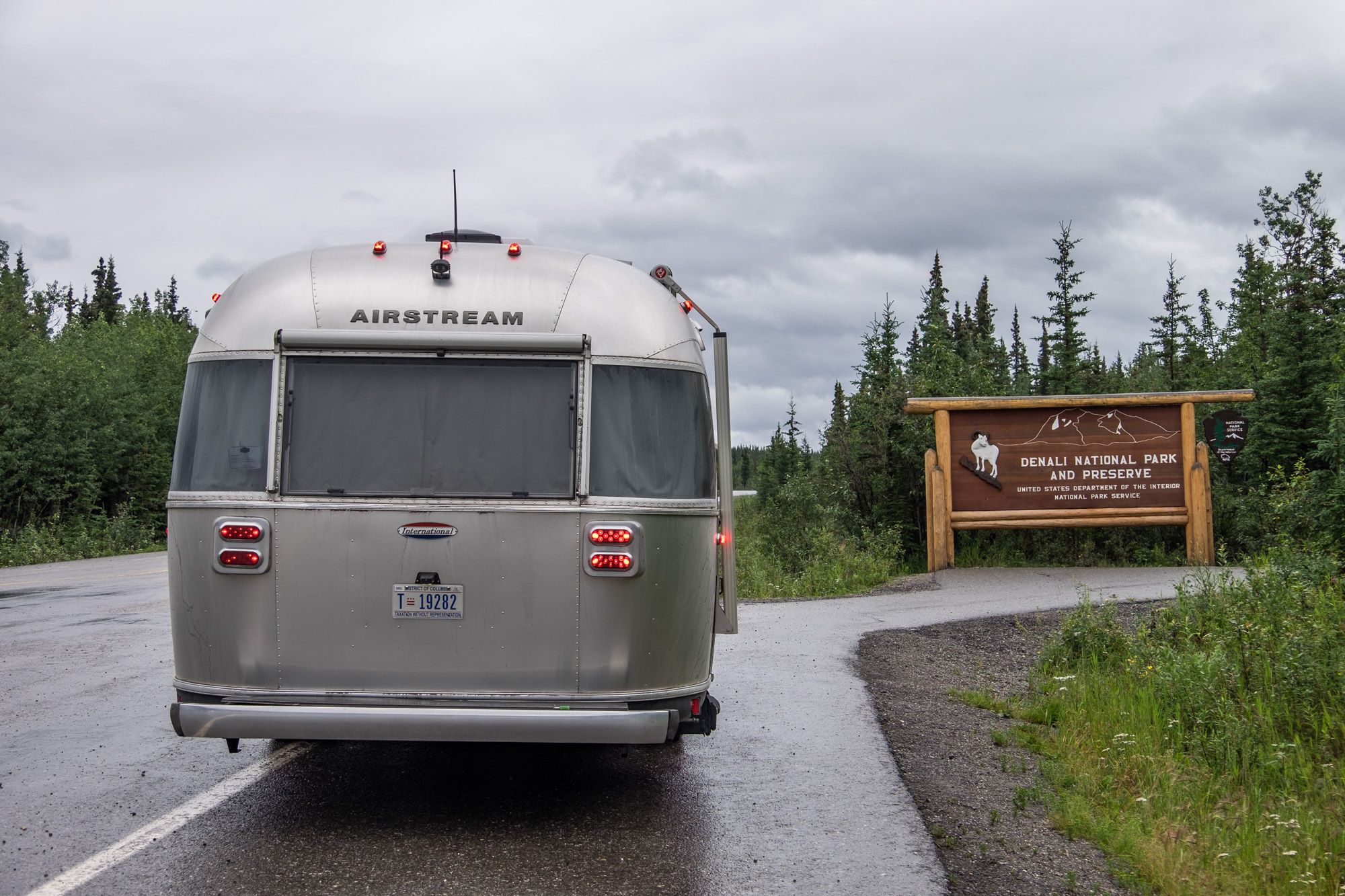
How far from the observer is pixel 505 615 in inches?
192

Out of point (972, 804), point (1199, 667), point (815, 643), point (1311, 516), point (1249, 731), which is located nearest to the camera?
point (972, 804)

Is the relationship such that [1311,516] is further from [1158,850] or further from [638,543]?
[638,543]

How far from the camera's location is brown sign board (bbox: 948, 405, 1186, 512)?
16219 mm

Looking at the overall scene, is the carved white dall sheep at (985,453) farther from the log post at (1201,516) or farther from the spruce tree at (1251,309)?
the spruce tree at (1251,309)

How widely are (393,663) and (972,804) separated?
3000mm

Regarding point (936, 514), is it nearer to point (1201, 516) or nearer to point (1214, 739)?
point (1201, 516)

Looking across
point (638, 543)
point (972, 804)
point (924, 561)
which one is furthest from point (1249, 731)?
point (924, 561)

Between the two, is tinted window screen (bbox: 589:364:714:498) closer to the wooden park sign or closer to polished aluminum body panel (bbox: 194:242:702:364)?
polished aluminum body panel (bbox: 194:242:702:364)

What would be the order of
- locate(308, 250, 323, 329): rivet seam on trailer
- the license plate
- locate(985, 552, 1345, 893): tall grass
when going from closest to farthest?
locate(985, 552, 1345, 893): tall grass → the license plate → locate(308, 250, 323, 329): rivet seam on trailer

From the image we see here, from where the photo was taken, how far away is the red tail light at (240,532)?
4863mm

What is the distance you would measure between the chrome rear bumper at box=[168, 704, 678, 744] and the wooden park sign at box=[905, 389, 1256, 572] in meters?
12.1

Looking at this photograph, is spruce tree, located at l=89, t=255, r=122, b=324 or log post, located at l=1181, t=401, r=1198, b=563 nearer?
log post, located at l=1181, t=401, r=1198, b=563

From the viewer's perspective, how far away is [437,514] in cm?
488

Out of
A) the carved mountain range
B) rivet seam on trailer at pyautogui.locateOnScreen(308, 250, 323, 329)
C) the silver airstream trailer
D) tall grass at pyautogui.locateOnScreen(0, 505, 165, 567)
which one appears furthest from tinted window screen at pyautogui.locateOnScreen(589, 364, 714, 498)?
tall grass at pyautogui.locateOnScreen(0, 505, 165, 567)
